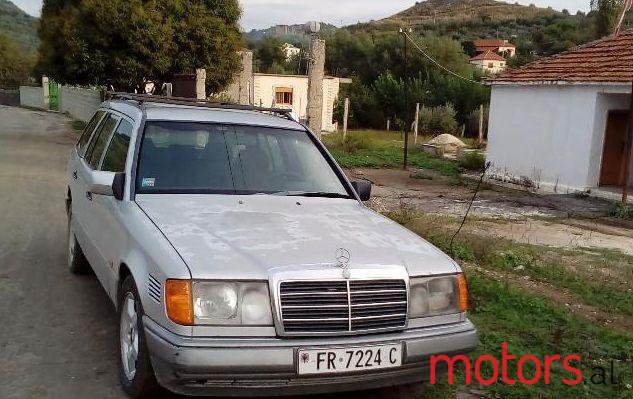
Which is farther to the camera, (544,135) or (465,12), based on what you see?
(465,12)

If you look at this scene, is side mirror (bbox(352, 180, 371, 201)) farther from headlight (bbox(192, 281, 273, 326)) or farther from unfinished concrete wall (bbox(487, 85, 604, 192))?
unfinished concrete wall (bbox(487, 85, 604, 192))

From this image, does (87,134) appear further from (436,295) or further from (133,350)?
(436,295)

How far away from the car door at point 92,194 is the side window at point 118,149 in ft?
0.55

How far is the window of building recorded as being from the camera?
131 feet

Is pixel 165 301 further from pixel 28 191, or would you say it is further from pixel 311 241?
pixel 28 191

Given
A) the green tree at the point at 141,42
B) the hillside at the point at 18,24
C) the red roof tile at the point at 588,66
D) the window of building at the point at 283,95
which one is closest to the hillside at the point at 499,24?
the window of building at the point at 283,95

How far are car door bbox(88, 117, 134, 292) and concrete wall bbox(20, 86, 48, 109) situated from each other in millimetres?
39722

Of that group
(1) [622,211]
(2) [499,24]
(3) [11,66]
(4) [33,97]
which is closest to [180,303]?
(1) [622,211]

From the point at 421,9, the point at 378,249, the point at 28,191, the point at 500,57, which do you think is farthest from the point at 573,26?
the point at 378,249

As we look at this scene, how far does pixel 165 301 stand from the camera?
336 cm

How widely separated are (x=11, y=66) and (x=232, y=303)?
67291mm

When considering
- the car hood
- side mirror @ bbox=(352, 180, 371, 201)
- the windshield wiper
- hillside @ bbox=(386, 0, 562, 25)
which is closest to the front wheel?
the car hood

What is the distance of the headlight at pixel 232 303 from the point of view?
334 centimetres

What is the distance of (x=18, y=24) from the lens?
101562mm
